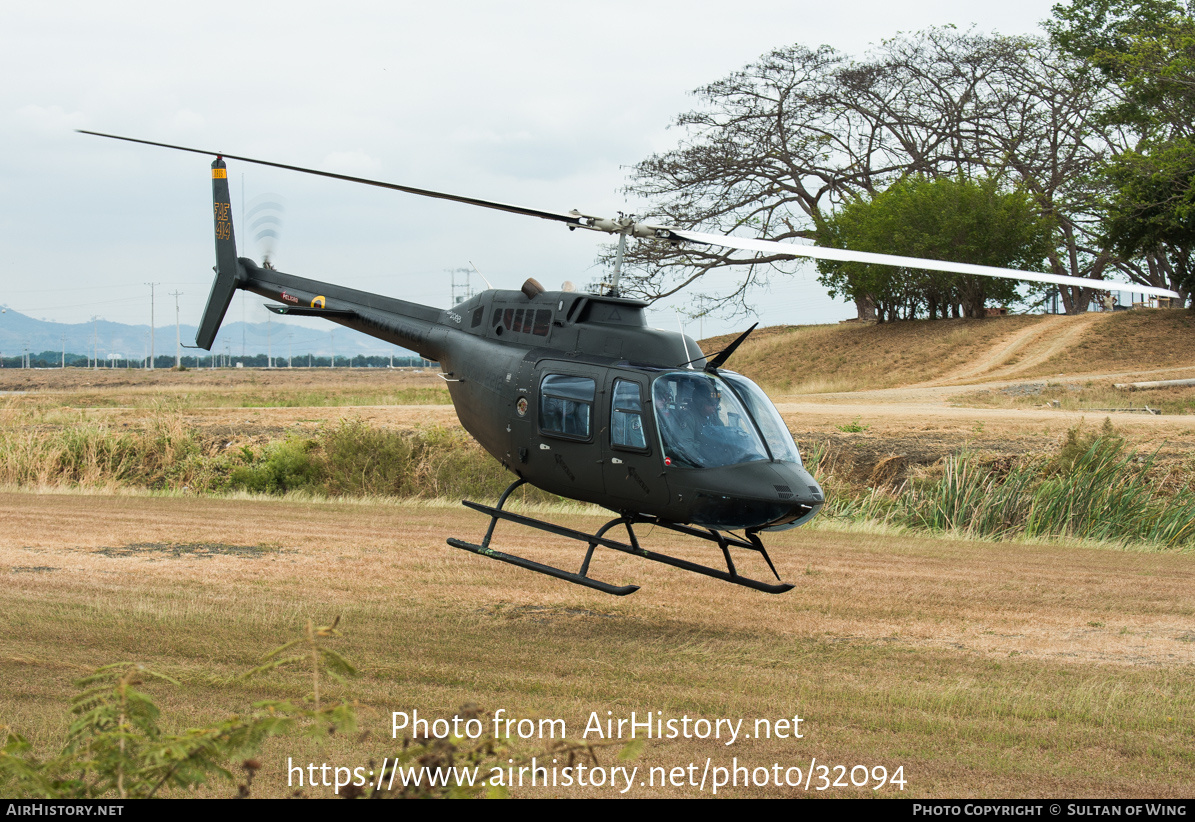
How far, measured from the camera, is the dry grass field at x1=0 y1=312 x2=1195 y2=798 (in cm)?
607

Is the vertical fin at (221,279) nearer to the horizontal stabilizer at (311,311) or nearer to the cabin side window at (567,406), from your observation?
the horizontal stabilizer at (311,311)

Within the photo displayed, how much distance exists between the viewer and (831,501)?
17188 mm

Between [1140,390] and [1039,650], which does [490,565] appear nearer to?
[1039,650]

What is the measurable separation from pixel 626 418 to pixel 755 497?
1.27 m

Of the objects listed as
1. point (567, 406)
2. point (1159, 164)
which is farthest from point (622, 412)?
point (1159, 164)

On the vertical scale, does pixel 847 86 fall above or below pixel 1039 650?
above

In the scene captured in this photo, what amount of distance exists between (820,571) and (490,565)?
387 centimetres

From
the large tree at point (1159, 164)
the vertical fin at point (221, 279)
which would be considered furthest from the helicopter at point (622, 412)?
the large tree at point (1159, 164)

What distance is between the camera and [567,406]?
8.77 meters

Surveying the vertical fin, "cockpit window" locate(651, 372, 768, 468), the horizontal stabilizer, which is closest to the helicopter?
"cockpit window" locate(651, 372, 768, 468)

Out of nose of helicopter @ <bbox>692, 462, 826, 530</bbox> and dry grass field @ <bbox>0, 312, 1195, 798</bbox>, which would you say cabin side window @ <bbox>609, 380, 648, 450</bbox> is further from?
dry grass field @ <bbox>0, 312, 1195, 798</bbox>

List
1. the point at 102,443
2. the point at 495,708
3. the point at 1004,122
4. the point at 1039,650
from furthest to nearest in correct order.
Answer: the point at 1004,122 < the point at 102,443 < the point at 1039,650 < the point at 495,708

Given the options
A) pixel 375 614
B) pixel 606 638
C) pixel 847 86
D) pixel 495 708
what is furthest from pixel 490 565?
pixel 847 86

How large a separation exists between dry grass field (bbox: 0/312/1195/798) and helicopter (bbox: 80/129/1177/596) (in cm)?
91
